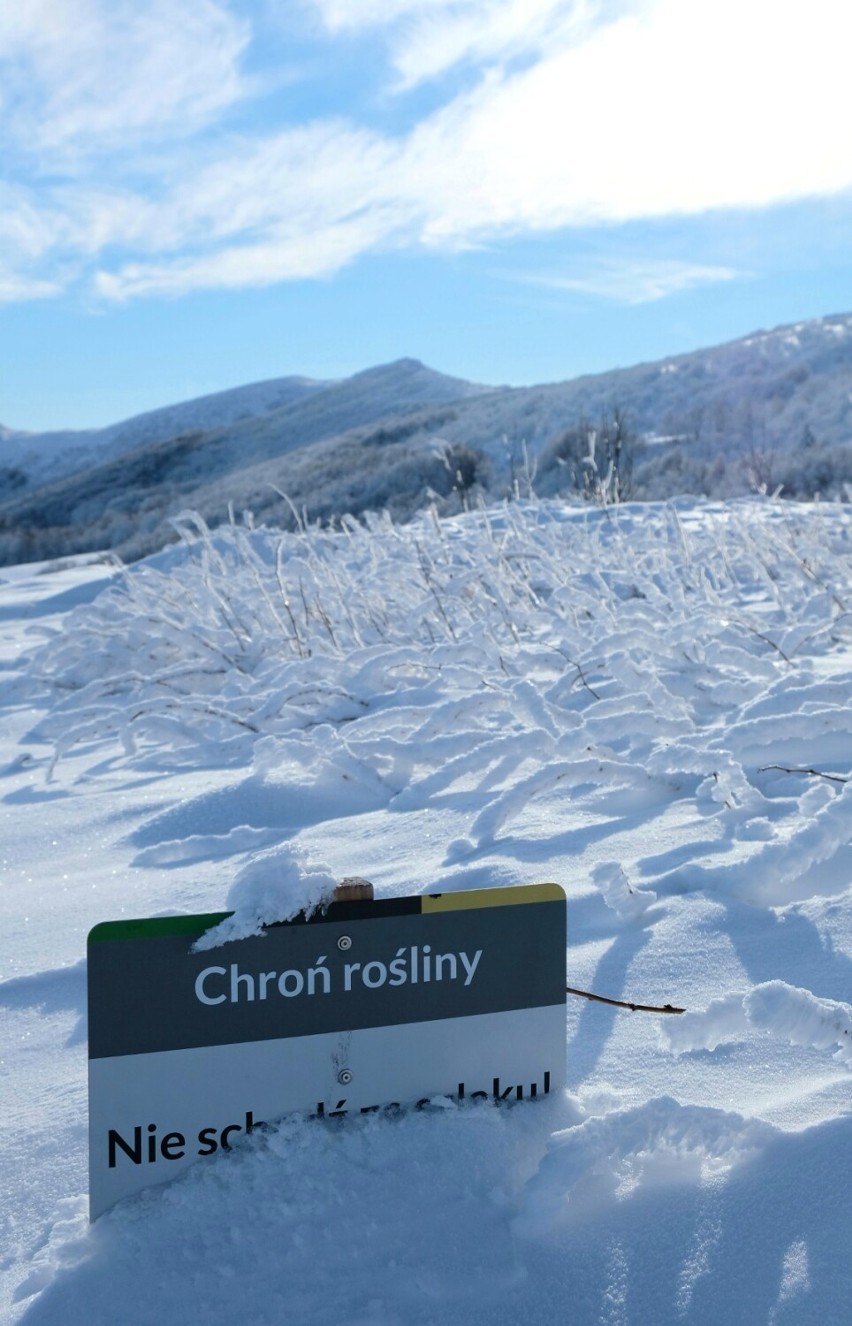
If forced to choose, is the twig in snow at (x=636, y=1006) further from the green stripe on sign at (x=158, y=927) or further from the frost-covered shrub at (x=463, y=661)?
the frost-covered shrub at (x=463, y=661)

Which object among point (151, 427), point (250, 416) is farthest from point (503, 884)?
point (151, 427)

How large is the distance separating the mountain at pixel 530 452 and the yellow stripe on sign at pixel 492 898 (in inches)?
363

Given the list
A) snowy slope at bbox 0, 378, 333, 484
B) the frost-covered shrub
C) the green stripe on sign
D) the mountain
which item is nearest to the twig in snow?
the green stripe on sign

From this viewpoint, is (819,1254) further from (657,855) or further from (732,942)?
(657,855)

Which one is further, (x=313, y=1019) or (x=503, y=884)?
(x=503, y=884)

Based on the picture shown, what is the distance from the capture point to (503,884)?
188 centimetres

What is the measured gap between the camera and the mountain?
17.7m

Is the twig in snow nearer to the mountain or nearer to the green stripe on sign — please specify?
the green stripe on sign

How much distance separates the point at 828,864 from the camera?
1748mm

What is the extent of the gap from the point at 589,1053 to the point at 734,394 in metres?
27.0

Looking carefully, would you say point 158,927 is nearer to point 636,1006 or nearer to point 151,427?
point 636,1006

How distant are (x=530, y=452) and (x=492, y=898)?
22.8 metres

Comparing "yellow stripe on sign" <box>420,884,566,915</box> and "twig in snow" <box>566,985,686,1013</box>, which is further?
"twig in snow" <box>566,985,686,1013</box>

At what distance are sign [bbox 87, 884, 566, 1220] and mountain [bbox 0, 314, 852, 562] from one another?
9.25m
